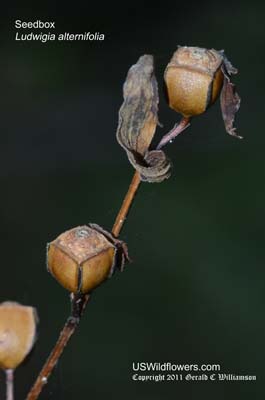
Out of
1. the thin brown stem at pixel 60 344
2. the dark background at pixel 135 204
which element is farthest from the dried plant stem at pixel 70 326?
the dark background at pixel 135 204

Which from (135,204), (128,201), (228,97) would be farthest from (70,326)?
(135,204)

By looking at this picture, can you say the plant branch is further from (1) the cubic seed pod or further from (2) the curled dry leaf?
(1) the cubic seed pod

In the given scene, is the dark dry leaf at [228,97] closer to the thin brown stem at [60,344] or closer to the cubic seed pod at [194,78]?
the cubic seed pod at [194,78]

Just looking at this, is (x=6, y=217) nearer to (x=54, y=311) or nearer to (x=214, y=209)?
(x=54, y=311)

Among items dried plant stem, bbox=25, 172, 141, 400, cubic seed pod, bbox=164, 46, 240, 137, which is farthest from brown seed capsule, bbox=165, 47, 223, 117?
dried plant stem, bbox=25, 172, 141, 400

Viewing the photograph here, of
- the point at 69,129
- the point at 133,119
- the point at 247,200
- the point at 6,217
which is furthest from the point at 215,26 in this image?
the point at 133,119

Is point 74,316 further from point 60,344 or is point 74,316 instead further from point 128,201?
point 128,201
